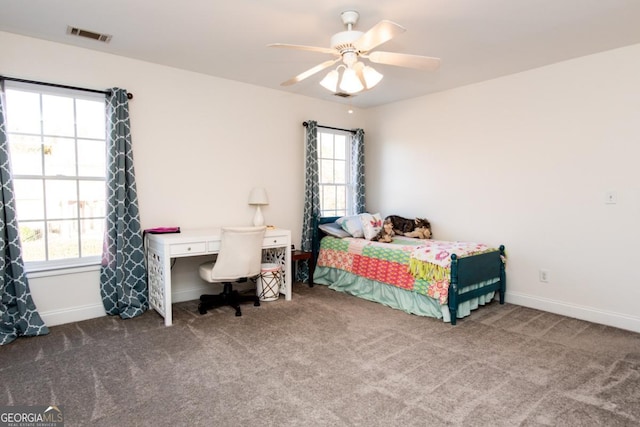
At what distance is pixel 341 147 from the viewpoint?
5445mm

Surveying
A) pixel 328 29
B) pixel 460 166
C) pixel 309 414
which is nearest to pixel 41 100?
pixel 328 29

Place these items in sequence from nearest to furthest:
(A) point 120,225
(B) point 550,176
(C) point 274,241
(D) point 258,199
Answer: (A) point 120,225 < (B) point 550,176 < (C) point 274,241 < (D) point 258,199

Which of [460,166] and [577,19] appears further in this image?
[460,166]

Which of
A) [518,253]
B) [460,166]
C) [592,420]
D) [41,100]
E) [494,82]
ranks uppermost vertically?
[494,82]

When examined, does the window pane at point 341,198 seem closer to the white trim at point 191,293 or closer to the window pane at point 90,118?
the white trim at point 191,293

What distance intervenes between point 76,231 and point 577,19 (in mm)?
4515

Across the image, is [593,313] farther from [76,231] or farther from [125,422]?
[76,231]

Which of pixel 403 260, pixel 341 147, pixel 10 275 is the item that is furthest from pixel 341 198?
pixel 10 275

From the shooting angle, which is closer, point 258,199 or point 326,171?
point 258,199

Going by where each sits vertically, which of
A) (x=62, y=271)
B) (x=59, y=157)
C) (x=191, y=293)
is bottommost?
(x=191, y=293)

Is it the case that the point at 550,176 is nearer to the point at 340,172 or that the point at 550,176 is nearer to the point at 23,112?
the point at 340,172

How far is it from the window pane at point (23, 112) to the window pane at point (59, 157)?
0.15 m

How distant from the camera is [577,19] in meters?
2.68

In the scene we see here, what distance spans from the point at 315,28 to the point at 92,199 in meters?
2.59
